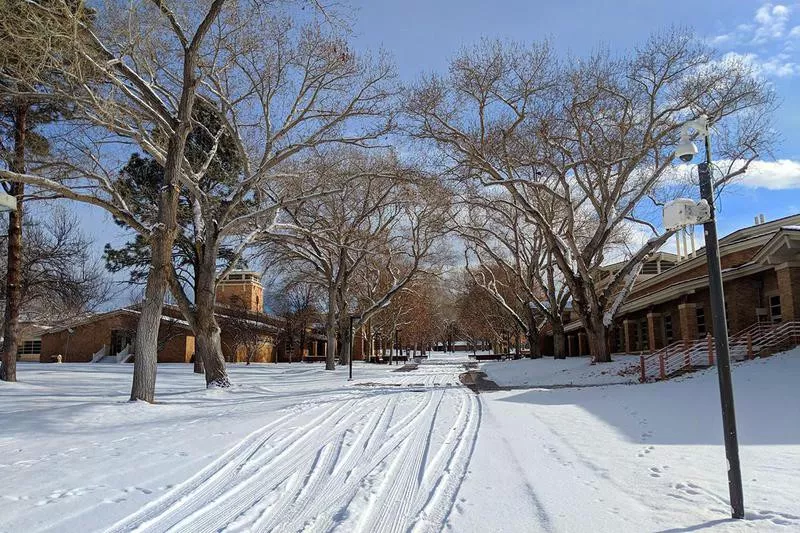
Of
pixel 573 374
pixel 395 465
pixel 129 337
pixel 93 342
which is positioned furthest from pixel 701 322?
pixel 93 342

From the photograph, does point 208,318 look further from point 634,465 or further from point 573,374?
point 573,374

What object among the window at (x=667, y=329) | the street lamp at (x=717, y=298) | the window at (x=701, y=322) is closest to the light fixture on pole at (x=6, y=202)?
the street lamp at (x=717, y=298)

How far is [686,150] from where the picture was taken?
5199mm

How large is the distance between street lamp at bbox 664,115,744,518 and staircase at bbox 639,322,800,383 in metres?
13.5

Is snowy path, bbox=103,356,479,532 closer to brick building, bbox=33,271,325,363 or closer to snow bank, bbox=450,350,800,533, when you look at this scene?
snow bank, bbox=450,350,800,533

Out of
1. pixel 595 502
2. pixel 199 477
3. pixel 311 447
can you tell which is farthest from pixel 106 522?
pixel 595 502

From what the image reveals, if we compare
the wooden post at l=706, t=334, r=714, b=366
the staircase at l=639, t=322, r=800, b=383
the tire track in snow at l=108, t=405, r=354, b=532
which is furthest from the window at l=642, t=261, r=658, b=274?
the tire track in snow at l=108, t=405, r=354, b=532

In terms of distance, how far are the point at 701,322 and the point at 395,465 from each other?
70.0 ft

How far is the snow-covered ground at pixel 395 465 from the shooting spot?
4.88 m

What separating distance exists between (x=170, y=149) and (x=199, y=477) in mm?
8392

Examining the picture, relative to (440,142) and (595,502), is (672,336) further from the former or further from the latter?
(595,502)

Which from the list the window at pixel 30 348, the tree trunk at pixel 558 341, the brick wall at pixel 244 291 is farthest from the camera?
the brick wall at pixel 244 291

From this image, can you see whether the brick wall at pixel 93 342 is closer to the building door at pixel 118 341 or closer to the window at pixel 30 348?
the building door at pixel 118 341

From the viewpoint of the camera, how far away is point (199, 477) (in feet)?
20.3
